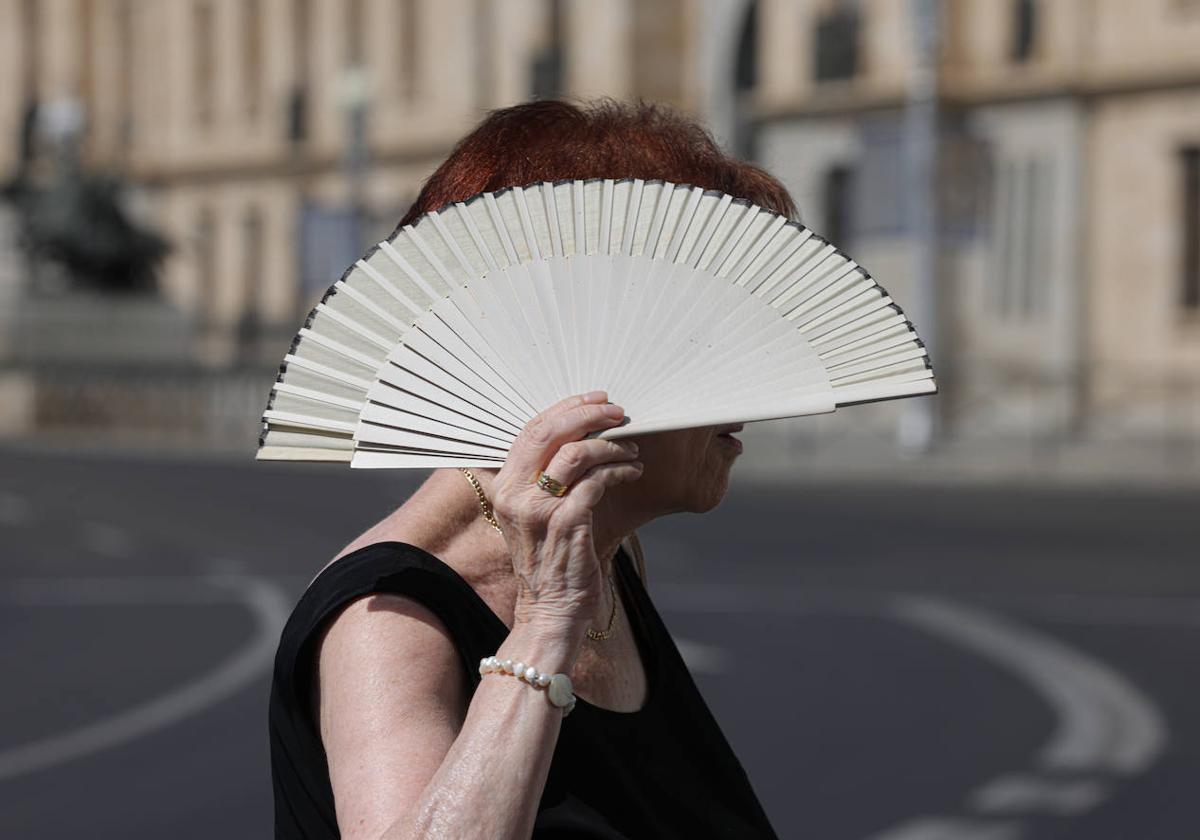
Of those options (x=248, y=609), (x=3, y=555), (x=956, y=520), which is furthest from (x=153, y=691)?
(x=956, y=520)

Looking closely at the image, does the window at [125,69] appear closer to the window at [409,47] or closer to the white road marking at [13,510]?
the window at [409,47]

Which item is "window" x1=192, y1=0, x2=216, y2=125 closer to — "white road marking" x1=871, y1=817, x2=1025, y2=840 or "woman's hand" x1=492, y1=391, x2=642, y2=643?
Result: "white road marking" x1=871, y1=817, x2=1025, y2=840

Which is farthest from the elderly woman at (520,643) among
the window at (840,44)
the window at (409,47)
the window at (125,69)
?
the window at (125,69)

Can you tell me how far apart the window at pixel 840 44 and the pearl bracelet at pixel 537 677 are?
3669cm

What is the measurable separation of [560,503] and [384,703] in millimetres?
232

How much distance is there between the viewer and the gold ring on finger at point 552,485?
1.92m

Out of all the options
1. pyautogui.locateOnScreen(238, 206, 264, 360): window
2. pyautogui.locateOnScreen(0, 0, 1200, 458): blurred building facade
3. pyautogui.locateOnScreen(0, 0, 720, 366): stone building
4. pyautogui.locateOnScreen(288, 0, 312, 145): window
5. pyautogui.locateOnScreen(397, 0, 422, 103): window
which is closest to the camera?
pyautogui.locateOnScreen(0, 0, 1200, 458): blurred building facade

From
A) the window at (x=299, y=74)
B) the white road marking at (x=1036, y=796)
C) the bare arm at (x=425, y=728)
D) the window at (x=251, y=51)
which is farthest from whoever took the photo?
the window at (x=251, y=51)

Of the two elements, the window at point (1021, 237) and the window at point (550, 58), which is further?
the window at point (550, 58)

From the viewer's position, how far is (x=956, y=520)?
19.2 m

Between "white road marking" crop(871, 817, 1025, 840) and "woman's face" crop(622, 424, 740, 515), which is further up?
"woman's face" crop(622, 424, 740, 515)

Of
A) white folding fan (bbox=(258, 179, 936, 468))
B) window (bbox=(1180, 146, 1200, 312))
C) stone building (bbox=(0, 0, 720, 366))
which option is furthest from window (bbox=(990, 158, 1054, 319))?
white folding fan (bbox=(258, 179, 936, 468))

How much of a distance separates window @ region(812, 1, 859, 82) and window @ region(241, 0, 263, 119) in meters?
22.5

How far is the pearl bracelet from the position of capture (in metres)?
1.91
